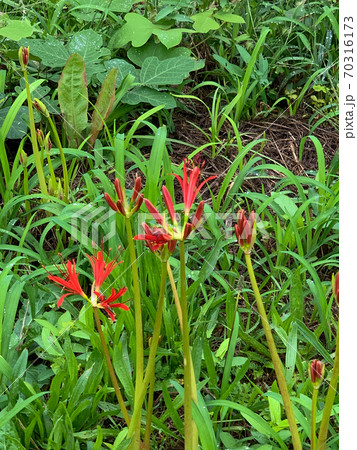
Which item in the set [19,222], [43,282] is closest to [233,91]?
[19,222]

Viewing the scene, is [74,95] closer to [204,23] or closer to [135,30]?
[135,30]

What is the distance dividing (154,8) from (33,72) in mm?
567

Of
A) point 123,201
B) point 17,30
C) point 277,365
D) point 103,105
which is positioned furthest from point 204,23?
point 277,365

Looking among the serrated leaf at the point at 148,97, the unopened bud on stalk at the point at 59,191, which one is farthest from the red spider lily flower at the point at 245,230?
the serrated leaf at the point at 148,97

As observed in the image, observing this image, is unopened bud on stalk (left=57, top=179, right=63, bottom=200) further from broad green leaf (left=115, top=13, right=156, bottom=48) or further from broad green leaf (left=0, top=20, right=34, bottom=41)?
broad green leaf (left=115, top=13, right=156, bottom=48)

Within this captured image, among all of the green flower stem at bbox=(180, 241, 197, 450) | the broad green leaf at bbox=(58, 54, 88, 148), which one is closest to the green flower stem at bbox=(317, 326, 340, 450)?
the green flower stem at bbox=(180, 241, 197, 450)

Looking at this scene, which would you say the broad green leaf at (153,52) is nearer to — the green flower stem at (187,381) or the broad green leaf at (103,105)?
the broad green leaf at (103,105)

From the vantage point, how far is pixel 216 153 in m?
2.26

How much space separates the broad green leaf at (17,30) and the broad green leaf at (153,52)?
401 millimetres

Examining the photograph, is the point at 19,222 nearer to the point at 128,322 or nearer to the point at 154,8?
the point at 128,322

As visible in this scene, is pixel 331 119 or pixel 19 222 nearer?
pixel 19 222

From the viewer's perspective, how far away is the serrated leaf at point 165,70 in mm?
2260

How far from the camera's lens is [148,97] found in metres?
2.29

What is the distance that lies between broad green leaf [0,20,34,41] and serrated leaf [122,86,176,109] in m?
A: 0.40
